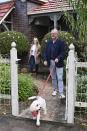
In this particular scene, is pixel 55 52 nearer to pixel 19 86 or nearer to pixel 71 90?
pixel 19 86

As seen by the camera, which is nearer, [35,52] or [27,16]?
[35,52]

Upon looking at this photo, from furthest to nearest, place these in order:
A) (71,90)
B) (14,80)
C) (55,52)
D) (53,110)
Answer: (55,52) → (53,110) → (14,80) → (71,90)

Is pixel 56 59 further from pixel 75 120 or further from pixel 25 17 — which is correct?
pixel 25 17

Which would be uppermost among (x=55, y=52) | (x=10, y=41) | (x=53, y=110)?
(x=55, y=52)

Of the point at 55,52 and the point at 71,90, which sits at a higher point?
the point at 55,52

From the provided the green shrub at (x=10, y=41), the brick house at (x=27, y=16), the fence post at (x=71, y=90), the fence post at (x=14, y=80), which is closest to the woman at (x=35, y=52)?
the green shrub at (x=10, y=41)

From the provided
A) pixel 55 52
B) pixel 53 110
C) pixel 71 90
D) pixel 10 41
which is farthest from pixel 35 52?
pixel 71 90

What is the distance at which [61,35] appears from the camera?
7.81m

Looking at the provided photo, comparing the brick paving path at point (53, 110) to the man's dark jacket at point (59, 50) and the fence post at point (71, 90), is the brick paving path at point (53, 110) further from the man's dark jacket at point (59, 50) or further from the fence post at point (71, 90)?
the man's dark jacket at point (59, 50)

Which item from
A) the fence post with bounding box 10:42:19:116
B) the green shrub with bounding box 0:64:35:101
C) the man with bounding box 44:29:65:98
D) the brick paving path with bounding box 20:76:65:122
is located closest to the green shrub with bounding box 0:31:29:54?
the green shrub with bounding box 0:64:35:101

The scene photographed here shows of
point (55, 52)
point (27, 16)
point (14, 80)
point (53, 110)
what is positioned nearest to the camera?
point (14, 80)

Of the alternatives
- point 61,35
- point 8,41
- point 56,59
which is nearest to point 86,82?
point 56,59

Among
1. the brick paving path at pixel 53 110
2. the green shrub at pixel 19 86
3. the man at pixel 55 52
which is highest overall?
the man at pixel 55 52

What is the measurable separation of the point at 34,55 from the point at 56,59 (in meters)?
3.63
